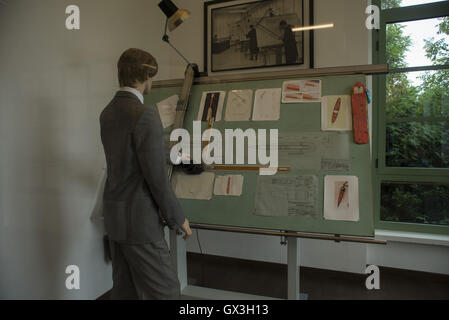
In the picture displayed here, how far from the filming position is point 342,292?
2.21 m

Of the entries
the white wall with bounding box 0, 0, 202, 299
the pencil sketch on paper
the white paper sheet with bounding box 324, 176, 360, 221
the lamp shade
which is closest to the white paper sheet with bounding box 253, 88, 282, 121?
the pencil sketch on paper

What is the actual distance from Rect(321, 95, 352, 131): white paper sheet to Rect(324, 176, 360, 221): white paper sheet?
275 millimetres

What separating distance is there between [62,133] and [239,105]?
3.51ft

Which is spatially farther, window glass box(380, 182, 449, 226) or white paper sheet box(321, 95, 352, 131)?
window glass box(380, 182, 449, 226)

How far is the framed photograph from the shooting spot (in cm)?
246

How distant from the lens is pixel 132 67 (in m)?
1.26

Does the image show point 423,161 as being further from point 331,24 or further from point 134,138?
point 134,138

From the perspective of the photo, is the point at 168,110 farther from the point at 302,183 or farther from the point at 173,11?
the point at 302,183

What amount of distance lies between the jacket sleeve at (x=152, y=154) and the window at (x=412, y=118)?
1982mm

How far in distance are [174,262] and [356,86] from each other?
153 cm

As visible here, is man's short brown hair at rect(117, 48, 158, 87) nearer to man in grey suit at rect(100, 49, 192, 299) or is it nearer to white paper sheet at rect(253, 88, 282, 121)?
man in grey suit at rect(100, 49, 192, 299)

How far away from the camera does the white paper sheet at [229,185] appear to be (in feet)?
5.48

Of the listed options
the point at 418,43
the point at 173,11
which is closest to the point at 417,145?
the point at 418,43
